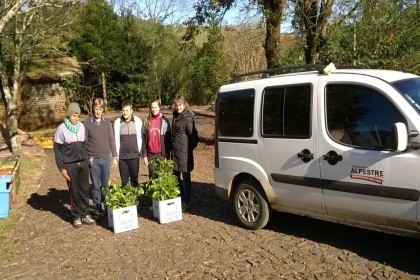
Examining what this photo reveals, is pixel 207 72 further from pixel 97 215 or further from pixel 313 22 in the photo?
pixel 97 215

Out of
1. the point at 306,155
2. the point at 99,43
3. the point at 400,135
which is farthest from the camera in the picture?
the point at 99,43

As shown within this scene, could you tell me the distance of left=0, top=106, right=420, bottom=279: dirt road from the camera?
4664 mm

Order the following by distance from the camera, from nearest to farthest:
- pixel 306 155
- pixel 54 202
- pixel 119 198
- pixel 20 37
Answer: pixel 306 155 < pixel 119 198 < pixel 54 202 < pixel 20 37

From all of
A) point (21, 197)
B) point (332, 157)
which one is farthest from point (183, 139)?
point (21, 197)

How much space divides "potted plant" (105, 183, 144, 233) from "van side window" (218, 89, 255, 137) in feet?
5.68

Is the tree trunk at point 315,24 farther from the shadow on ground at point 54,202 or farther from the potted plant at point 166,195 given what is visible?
the shadow on ground at point 54,202

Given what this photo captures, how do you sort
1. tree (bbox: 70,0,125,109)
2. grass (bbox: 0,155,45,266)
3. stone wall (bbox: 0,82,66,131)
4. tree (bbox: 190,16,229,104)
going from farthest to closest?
tree (bbox: 190,16,229,104)
tree (bbox: 70,0,125,109)
stone wall (bbox: 0,82,66,131)
grass (bbox: 0,155,45,266)

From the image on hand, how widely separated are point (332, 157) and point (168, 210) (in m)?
2.96

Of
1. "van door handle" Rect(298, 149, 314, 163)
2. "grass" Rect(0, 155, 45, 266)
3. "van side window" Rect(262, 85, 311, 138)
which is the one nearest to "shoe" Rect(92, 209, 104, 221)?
"grass" Rect(0, 155, 45, 266)

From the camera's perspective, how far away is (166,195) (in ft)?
22.0

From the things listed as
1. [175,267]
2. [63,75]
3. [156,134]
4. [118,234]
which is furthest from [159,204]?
[63,75]

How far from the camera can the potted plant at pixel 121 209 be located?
20.9 feet

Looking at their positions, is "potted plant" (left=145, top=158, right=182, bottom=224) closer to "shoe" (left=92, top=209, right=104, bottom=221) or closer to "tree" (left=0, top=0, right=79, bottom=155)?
"shoe" (left=92, top=209, right=104, bottom=221)

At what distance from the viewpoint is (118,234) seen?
20.9ft
